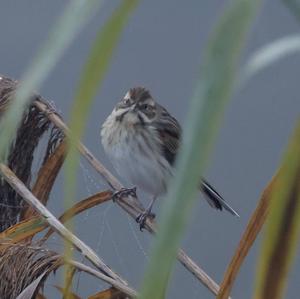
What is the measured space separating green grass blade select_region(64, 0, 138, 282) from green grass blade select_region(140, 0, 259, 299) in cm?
5

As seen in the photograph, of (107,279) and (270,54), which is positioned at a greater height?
(270,54)

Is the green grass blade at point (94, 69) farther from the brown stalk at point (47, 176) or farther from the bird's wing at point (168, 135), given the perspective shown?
the bird's wing at point (168, 135)

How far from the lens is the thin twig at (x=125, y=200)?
169 cm

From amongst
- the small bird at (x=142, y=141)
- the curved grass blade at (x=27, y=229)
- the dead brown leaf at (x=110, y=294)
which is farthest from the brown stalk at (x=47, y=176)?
the small bird at (x=142, y=141)

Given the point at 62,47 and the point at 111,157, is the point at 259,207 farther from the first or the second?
the point at 111,157

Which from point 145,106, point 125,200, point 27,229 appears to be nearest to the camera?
point 27,229

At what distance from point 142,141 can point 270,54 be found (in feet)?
9.30

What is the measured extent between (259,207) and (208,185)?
1.90 m

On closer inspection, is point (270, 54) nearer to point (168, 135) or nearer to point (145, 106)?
point (145, 106)

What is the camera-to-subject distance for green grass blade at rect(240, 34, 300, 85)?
37 centimetres

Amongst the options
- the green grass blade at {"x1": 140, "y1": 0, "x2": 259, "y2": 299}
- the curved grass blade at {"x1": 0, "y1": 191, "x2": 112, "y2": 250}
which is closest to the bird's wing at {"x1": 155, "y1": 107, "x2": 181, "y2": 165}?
the curved grass blade at {"x1": 0, "y1": 191, "x2": 112, "y2": 250}

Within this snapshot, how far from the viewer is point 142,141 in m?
3.23

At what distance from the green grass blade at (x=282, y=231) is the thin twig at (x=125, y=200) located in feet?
4.01

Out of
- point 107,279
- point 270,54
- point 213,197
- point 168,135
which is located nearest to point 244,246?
point 107,279
